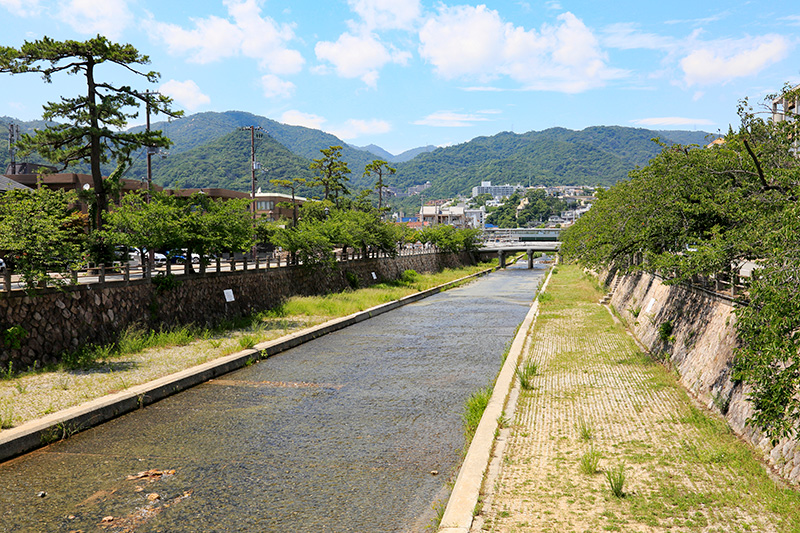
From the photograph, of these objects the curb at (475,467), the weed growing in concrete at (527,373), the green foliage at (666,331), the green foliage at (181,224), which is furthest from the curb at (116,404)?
the green foliage at (666,331)

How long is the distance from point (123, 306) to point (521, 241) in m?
154

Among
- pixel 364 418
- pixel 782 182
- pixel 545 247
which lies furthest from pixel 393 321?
pixel 545 247

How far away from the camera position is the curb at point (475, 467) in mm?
6707

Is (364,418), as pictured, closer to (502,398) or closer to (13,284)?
(502,398)

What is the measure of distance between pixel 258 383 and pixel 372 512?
29.1ft

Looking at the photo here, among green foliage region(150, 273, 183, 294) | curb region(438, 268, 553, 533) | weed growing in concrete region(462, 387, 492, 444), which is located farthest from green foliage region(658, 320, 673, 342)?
green foliage region(150, 273, 183, 294)

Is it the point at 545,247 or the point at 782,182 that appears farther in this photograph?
the point at 545,247

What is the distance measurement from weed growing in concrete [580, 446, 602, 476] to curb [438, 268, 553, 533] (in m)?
1.34

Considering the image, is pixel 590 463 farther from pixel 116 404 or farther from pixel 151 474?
pixel 116 404

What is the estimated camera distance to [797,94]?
10.2 metres

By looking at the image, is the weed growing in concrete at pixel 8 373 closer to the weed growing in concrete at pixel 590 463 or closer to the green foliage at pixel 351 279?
the weed growing in concrete at pixel 590 463

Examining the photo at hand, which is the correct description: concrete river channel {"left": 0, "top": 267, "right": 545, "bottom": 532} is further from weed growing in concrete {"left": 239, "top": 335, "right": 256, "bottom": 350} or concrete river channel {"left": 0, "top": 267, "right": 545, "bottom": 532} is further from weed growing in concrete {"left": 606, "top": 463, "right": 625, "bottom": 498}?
weed growing in concrete {"left": 606, "top": 463, "right": 625, "bottom": 498}

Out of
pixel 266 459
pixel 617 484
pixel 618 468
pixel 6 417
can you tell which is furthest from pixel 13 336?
pixel 617 484

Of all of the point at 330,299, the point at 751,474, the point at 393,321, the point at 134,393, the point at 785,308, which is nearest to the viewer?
the point at 785,308
